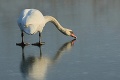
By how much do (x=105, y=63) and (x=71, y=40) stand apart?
9.96ft

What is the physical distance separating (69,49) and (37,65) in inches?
70.2

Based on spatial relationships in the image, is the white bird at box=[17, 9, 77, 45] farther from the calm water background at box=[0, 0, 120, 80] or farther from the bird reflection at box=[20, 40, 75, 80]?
the bird reflection at box=[20, 40, 75, 80]

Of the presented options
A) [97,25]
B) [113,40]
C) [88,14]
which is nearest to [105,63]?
[113,40]

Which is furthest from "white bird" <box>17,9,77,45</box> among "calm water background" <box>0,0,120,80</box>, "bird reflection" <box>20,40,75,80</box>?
"bird reflection" <box>20,40,75,80</box>

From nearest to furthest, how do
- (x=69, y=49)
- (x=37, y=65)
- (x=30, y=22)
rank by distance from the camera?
(x=37, y=65) < (x=69, y=49) < (x=30, y=22)

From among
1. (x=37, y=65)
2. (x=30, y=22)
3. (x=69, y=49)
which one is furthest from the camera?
(x=30, y=22)

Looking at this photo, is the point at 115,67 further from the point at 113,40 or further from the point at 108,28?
the point at 108,28

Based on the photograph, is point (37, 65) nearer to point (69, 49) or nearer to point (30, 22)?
point (69, 49)

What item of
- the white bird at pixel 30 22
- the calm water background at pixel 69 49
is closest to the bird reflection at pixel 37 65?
the calm water background at pixel 69 49

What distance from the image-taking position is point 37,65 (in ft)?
32.9

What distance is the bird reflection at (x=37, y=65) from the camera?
29.7 feet

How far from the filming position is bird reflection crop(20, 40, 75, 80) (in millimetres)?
9055

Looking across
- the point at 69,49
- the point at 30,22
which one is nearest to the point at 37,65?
the point at 69,49

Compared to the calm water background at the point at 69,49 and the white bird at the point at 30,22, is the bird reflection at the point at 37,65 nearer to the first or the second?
the calm water background at the point at 69,49
